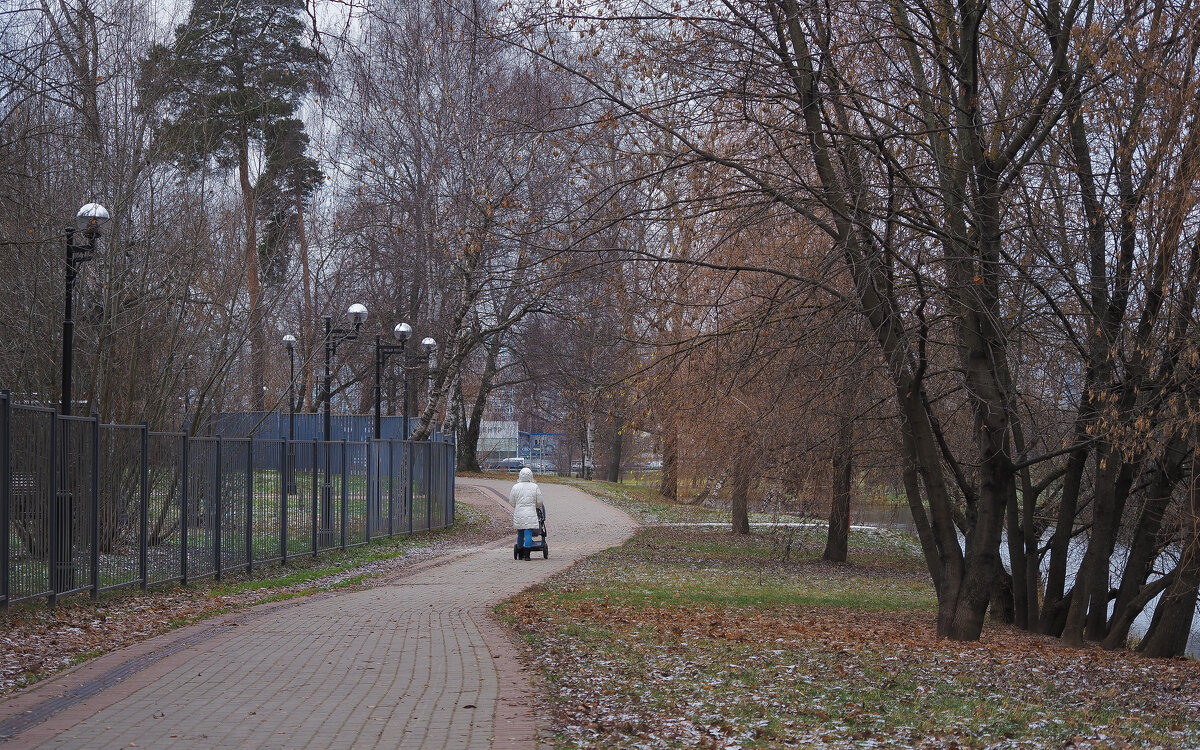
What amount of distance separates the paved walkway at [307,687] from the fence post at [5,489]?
164 cm

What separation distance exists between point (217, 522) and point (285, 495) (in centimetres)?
217

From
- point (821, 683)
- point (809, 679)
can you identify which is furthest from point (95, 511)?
point (821, 683)

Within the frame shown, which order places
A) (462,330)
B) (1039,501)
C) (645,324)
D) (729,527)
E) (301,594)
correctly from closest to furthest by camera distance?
(301,594), (645,324), (1039,501), (462,330), (729,527)

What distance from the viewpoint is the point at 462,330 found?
3053 cm

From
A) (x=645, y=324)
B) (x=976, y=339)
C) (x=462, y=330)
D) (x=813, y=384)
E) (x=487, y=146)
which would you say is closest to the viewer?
(x=976, y=339)

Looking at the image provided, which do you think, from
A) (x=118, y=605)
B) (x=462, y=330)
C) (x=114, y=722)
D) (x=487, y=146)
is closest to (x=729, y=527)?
(x=462, y=330)

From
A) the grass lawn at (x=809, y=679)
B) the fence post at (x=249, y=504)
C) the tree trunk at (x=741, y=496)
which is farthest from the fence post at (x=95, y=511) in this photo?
the tree trunk at (x=741, y=496)

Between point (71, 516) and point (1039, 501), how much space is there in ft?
48.1

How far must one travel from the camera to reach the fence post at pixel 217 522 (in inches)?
604

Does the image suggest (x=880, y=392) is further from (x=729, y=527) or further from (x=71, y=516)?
(x=729, y=527)

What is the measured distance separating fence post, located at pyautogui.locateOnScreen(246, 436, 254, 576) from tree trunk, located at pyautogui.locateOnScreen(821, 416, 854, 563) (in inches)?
329

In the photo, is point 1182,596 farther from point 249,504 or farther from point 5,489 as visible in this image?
point 249,504

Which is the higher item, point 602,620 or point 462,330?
point 462,330

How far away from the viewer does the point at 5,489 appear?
10.5 meters
